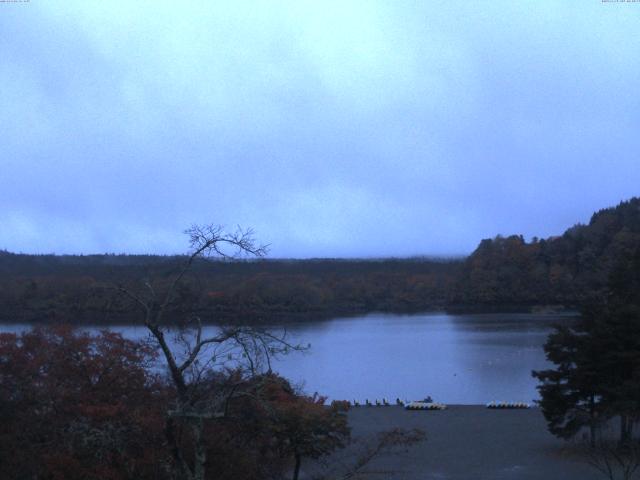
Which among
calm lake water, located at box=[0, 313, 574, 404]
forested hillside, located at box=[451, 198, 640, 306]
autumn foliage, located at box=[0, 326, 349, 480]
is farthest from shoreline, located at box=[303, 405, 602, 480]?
forested hillside, located at box=[451, 198, 640, 306]

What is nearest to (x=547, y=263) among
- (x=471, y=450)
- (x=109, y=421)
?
(x=471, y=450)

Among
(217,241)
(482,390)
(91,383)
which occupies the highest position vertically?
(217,241)

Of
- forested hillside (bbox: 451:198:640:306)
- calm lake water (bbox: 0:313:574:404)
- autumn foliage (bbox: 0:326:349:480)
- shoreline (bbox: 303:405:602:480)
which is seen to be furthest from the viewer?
forested hillside (bbox: 451:198:640:306)

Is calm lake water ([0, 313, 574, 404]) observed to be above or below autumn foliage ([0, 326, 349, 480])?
below

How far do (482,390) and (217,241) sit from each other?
780 inches

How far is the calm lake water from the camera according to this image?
2250 centimetres

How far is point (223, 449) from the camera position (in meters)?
7.53

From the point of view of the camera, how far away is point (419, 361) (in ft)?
101

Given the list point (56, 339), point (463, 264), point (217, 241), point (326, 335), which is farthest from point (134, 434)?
point (463, 264)

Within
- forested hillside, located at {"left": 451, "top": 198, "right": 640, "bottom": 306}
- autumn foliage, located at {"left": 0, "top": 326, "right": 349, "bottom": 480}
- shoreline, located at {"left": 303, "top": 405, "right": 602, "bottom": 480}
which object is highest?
forested hillside, located at {"left": 451, "top": 198, "right": 640, "bottom": 306}

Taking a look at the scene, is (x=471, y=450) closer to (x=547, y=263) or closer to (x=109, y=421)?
(x=109, y=421)

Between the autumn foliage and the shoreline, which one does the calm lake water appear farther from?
the autumn foliage

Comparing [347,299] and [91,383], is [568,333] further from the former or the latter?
[347,299]

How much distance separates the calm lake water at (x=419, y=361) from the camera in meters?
22.5
